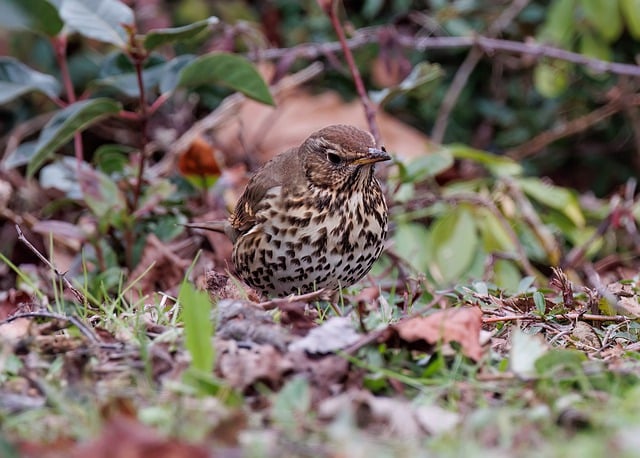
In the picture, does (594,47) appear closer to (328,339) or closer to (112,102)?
(112,102)

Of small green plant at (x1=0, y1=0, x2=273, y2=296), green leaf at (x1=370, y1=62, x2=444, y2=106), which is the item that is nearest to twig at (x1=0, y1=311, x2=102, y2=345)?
small green plant at (x1=0, y1=0, x2=273, y2=296)

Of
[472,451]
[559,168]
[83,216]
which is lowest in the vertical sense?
[559,168]

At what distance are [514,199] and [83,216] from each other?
2641mm

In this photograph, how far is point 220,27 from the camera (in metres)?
7.08

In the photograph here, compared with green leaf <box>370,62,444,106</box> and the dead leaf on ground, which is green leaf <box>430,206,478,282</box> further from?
the dead leaf on ground

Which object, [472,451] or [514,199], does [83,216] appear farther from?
[472,451]

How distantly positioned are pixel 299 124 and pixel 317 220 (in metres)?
3.90

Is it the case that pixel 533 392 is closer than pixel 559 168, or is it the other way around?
pixel 533 392

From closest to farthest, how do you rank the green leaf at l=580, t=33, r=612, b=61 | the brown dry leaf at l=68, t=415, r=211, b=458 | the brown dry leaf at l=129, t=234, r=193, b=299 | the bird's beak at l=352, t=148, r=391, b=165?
1. the brown dry leaf at l=68, t=415, r=211, b=458
2. the bird's beak at l=352, t=148, r=391, b=165
3. the brown dry leaf at l=129, t=234, r=193, b=299
4. the green leaf at l=580, t=33, r=612, b=61

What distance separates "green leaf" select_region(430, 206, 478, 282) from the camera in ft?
18.7

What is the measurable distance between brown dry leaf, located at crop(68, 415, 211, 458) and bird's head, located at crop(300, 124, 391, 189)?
2335 millimetres

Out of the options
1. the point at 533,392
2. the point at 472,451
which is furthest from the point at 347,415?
the point at 533,392

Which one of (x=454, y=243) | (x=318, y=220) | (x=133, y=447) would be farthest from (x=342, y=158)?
(x=133, y=447)

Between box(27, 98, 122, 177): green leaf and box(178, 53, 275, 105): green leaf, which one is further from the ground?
box(178, 53, 275, 105): green leaf
